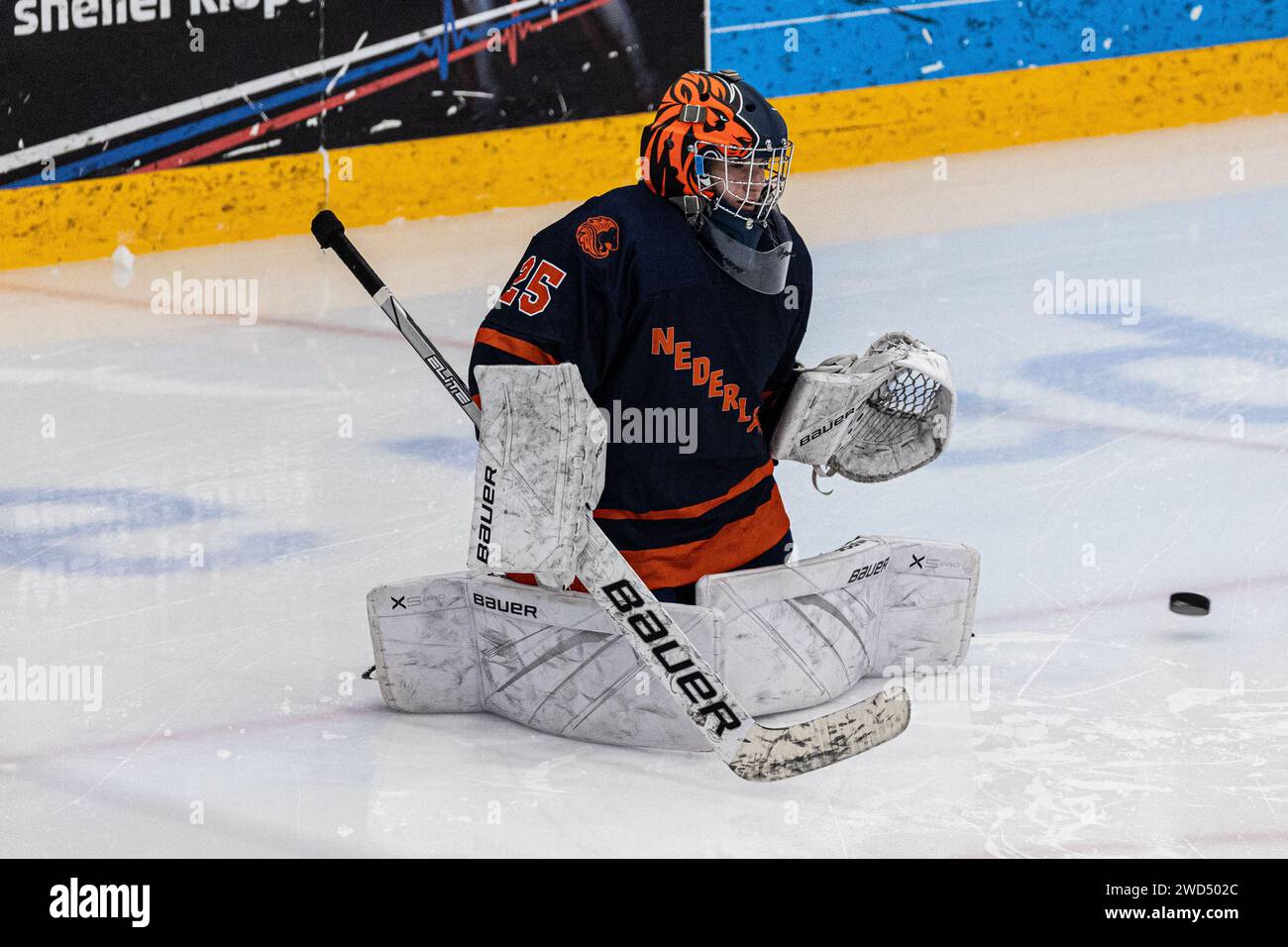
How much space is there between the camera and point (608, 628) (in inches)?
120

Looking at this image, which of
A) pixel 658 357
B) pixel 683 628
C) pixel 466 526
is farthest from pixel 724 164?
pixel 466 526

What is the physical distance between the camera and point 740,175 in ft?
9.98

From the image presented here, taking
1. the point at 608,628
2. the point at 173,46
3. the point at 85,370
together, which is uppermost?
the point at 173,46

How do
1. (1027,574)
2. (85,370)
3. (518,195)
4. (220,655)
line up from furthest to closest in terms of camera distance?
(518,195), (85,370), (1027,574), (220,655)

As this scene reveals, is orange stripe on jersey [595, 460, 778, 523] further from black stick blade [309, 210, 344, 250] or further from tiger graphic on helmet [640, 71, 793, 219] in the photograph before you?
black stick blade [309, 210, 344, 250]

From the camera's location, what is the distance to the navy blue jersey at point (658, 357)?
2.93 meters

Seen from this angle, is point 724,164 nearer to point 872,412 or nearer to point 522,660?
point 872,412

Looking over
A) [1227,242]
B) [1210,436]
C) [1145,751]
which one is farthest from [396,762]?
[1227,242]

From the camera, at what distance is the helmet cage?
302 cm

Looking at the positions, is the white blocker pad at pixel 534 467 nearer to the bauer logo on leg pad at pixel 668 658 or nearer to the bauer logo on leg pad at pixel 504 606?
the bauer logo on leg pad at pixel 668 658

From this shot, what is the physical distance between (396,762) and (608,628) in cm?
38

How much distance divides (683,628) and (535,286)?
56 cm

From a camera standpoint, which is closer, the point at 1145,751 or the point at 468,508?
the point at 1145,751

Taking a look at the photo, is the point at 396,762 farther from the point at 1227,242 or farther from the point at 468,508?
the point at 1227,242
